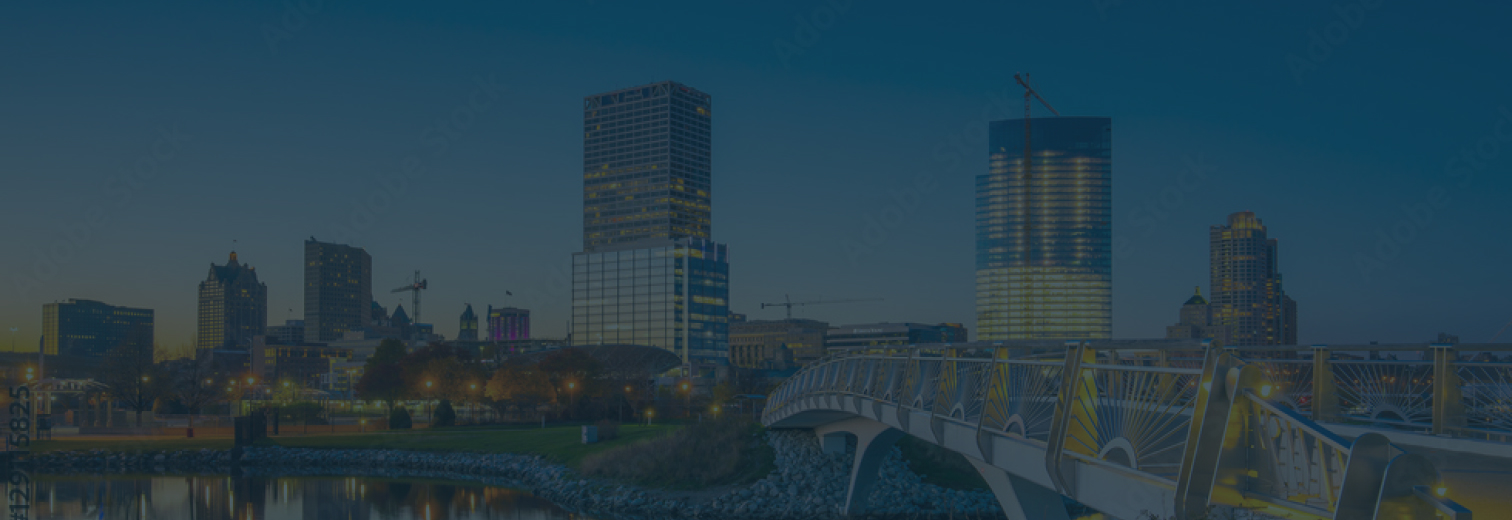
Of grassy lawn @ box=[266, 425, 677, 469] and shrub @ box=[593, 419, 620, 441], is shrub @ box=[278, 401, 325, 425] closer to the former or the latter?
grassy lawn @ box=[266, 425, 677, 469]

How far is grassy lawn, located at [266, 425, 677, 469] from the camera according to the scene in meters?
57.1

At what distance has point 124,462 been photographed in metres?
65.2

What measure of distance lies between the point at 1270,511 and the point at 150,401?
105m

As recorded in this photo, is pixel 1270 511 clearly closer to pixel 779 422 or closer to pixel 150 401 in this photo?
pixel 779 422

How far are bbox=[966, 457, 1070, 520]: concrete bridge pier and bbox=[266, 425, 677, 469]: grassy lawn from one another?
36.5 meters

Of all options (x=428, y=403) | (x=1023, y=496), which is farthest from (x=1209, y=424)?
(x=428, y=403)

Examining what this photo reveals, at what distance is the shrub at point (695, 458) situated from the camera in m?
45.9

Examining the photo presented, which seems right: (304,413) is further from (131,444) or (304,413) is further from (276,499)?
(276,499)

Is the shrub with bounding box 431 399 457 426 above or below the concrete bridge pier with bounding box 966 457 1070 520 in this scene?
below

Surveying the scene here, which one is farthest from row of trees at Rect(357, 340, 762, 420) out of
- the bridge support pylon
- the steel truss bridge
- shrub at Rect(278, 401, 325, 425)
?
the steel truss bridge

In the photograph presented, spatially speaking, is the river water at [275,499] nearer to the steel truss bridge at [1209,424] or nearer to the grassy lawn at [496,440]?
Result: the grassy lawn at [496,440]

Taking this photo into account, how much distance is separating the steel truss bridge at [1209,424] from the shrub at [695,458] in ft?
75.5

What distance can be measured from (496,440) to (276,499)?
50.1 feet

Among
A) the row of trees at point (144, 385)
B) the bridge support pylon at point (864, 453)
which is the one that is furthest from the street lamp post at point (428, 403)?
the bridge support pylon at point (864, 453)
